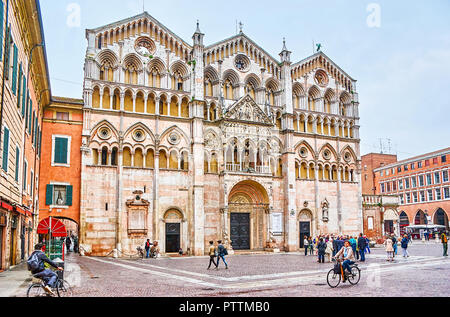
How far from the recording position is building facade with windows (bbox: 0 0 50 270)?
58.9 feet

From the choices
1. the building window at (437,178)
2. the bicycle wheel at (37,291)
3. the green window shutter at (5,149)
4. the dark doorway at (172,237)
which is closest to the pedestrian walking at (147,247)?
the dark doorway at (172,237)

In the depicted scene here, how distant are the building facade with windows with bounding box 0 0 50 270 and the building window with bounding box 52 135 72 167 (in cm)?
372

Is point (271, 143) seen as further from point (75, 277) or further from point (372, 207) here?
point (75, 277)

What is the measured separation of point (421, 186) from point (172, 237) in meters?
57.7

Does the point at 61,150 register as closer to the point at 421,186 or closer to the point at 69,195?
the point at 69,195

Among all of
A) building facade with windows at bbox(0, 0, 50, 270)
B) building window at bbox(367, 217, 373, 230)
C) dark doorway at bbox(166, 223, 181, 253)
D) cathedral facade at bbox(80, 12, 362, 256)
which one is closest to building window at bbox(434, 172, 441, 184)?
building window at bbox(367, 217, 373, 230)

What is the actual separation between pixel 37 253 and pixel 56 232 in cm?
554

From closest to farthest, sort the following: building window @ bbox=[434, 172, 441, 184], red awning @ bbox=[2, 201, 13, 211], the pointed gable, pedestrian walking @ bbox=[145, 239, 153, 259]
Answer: red awning @ bbox=[2, 201, 13, 211] < pedestrian walking @ bbox=[145, 239, 153, 259] < the pointed gable < building window @ bbox=[434, 172, 441, 184]

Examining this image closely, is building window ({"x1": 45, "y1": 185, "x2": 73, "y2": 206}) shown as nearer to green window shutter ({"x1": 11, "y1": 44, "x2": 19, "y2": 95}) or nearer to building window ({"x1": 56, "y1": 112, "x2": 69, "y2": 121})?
building window ({"x1": 56, "y1": 112, "x2": 69, "y2": 121})

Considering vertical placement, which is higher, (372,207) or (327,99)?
(327,99)

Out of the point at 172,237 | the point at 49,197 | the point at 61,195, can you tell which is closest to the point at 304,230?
the point at 172,237

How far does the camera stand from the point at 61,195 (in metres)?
34.8

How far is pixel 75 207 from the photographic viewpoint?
34.9 meters

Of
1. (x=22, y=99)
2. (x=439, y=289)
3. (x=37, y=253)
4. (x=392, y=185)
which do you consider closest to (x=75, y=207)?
(x=22, y=99)
